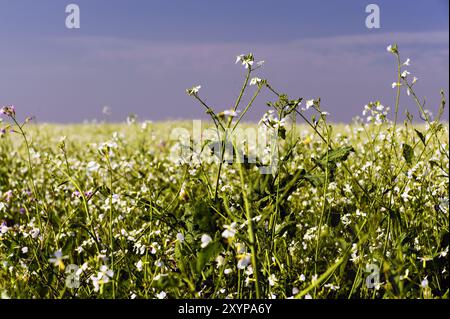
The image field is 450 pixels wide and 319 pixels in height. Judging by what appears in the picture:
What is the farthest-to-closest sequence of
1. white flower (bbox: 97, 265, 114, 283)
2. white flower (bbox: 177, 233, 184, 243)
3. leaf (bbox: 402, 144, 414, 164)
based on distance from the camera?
leaf (bbox: 402, 144, 414, 164), white flower (bbox: 177, 233, 184, 243), white flower (bbox: 97, 265, 114, 283)

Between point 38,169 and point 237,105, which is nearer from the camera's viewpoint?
point 237,105

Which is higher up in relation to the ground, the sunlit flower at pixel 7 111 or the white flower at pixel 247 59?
the white flower at pixel 247 59

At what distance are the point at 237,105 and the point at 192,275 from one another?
0.73 m

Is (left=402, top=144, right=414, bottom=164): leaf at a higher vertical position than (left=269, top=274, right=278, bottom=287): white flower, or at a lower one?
higher

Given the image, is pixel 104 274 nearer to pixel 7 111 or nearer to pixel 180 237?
pixel 180 237

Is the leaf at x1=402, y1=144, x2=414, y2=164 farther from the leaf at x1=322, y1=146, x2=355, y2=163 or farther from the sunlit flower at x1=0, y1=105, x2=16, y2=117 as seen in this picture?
the sunlit flower at x1=0, y1=105, x2=16, y2=117

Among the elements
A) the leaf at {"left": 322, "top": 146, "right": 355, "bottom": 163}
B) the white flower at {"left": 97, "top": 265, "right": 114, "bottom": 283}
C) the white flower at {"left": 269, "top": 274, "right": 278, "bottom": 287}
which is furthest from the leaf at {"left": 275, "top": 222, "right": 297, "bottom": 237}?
the white flower at {"left": 97, "top": 265, "right": 114, "bottom": 283}

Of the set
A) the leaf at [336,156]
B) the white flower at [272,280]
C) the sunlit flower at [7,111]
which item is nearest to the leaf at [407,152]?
the leaf at [336,156]

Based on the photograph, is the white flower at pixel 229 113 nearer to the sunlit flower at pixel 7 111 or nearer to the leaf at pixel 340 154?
the leaf at pixel 340 154

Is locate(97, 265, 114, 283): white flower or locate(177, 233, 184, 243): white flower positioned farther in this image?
locate(177, 233, 184, 243): white flower

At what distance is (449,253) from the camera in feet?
8.10

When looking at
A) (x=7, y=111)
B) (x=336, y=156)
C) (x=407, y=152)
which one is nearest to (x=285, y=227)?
(x=336, y=156)
